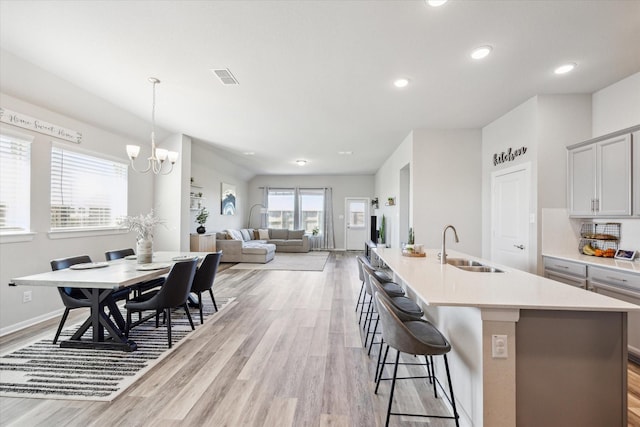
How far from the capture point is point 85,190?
12.8 ft

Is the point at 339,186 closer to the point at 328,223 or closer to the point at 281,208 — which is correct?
the point at 328,223

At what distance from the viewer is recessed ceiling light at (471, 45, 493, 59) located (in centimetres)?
246

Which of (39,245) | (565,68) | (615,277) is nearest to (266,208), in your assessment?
(39,245)

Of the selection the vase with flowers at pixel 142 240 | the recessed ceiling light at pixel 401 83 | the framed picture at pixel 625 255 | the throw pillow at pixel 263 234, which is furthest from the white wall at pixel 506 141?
the throw pillow at pixel 263 234

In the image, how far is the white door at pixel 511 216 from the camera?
12.1 ft

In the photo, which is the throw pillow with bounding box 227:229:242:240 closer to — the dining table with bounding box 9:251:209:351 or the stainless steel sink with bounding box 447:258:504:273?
the dining table with bounding box 9:251:209:351

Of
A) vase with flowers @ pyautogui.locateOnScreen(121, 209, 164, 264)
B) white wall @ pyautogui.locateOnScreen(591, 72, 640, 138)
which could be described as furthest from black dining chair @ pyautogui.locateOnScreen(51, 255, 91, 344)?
white wall @ pyautogui.locateOnScreen(591, 72, 640, 138)

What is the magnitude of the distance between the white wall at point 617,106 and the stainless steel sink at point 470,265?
2.21 m

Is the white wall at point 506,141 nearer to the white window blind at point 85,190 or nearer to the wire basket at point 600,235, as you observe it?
the wire basket at point 600,235

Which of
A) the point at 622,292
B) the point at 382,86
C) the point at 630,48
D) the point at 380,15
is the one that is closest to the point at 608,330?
the point at 622,292

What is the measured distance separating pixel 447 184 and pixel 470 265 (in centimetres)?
228

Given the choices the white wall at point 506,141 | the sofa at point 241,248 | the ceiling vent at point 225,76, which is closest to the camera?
the ceiling vent at point 225,76

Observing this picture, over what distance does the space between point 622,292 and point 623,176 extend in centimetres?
116

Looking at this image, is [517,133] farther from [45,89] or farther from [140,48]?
[45,89]
